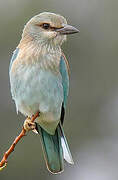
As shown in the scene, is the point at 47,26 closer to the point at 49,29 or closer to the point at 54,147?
the point at 49,29

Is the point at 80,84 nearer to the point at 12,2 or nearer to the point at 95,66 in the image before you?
the point at 95,66

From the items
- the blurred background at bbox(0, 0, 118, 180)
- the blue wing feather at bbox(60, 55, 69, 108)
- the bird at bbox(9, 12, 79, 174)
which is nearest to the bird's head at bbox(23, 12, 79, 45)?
the bird at bbox(9, 12, 79, 174)

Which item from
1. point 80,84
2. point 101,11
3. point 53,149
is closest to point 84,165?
point 80,84

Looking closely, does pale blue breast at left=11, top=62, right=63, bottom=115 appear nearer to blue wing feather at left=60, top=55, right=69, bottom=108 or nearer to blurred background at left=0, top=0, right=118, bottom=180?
blue wing feather at left=60, top=55, right=69, bottom=108

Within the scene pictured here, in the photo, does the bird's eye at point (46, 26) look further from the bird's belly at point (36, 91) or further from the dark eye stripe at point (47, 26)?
the bird's belly at point (36, 91)

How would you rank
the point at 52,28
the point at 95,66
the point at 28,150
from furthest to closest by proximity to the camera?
the point at 95,66, the point at 28,150, the point at 52,28

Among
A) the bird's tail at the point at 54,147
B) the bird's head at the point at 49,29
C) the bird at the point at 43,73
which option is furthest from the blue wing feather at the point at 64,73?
the bird's tail at the point at 54,147
